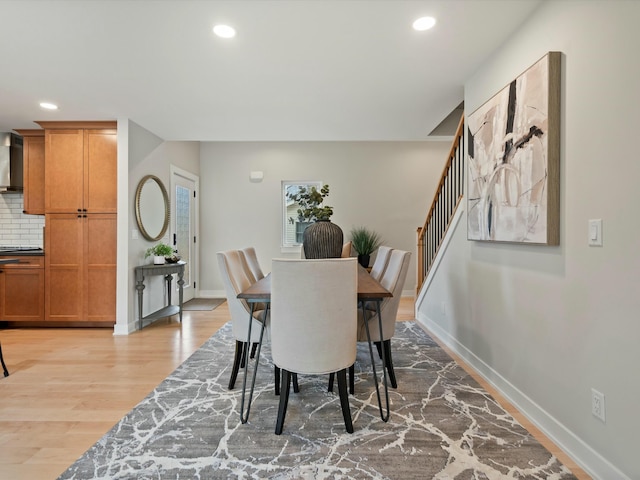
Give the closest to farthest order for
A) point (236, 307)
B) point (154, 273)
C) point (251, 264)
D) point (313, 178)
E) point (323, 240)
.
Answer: point (236, 307), point (323, 240), point (251, 264), point (154, 273), point (313, 178)

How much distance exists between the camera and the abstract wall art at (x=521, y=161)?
1.82 m

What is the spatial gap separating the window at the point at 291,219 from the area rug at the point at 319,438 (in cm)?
370

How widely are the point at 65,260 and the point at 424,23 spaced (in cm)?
438


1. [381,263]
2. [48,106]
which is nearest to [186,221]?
[48,106]

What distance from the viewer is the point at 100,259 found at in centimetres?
399

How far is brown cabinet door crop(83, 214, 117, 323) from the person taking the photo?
3.99 meters

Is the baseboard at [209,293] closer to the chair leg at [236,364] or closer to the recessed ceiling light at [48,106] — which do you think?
the recessed ceiling light at [48,106]

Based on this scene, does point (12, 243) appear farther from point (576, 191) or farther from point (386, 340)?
point (576, 191)

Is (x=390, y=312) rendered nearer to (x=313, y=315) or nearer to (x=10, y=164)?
(x=313, y=315)

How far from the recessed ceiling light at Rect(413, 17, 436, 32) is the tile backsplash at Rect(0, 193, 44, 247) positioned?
5.22 m

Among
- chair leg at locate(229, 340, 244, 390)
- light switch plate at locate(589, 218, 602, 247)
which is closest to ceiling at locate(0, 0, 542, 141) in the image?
light switch plate at locate(589, 218, 602, 247)

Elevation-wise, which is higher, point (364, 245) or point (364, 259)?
point (364, 245)

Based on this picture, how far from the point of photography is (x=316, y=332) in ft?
5.95

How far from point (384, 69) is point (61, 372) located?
362 cm
